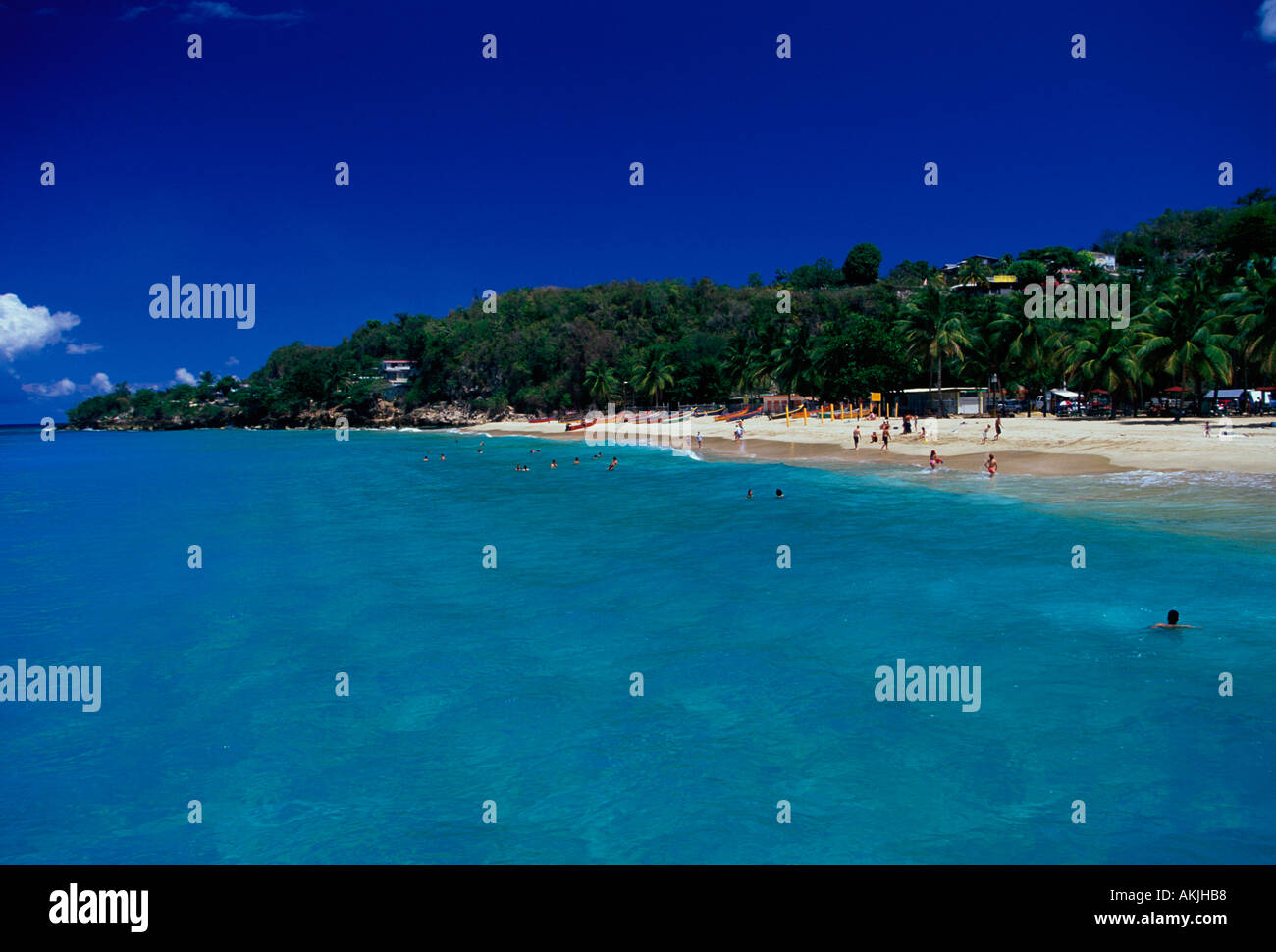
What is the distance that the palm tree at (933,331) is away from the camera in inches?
2253

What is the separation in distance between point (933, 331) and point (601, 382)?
47.9m

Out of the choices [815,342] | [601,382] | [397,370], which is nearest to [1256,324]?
[815,342]

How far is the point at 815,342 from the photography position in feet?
262

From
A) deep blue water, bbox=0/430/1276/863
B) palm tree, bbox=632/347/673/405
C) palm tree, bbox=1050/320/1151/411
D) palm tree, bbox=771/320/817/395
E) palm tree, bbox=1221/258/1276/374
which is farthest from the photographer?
palm tree, bbox=632/347/673/405

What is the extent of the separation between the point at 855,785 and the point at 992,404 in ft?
212

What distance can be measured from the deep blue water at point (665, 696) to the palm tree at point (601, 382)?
73.5 m

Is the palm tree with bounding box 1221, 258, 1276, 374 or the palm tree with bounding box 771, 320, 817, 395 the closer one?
the palm tree with bounding box 1221, 258, 1276, 374

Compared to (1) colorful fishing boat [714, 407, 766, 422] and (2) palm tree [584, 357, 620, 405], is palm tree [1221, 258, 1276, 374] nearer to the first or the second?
(1) colorful fishing boat [714, 407, 766, 422]

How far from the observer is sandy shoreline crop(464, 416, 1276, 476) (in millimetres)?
32031

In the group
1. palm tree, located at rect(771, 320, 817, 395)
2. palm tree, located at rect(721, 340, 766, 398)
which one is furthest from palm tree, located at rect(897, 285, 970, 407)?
palm tree, located at rect(721, 340, 766, 398)

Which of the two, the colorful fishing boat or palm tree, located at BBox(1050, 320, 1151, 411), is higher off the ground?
palm tree, located at BBox(1050, 320, 1151, 411)

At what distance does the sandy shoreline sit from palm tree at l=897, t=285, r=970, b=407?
579cm
